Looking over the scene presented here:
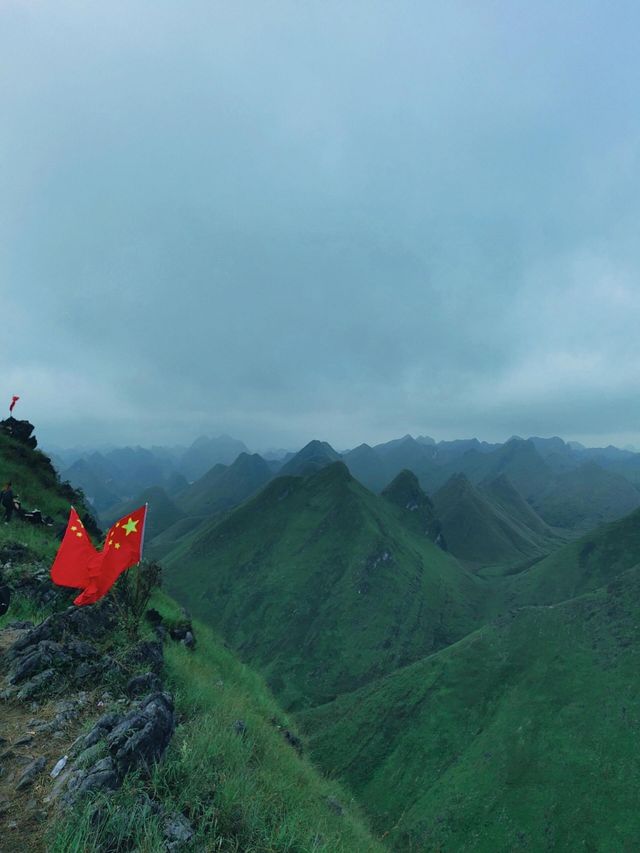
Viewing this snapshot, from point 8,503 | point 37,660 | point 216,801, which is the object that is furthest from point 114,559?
point 8,503

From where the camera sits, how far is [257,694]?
22531 mm

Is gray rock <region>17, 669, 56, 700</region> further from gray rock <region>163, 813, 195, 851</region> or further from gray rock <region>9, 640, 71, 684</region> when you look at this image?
gray rock <region>163, 813, 195, 851</region>

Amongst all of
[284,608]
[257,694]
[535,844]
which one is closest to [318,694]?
[284,608]

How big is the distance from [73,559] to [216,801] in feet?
31.8

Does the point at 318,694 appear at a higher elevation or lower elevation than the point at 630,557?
lower

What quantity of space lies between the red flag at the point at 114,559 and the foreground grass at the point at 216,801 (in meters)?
3.49

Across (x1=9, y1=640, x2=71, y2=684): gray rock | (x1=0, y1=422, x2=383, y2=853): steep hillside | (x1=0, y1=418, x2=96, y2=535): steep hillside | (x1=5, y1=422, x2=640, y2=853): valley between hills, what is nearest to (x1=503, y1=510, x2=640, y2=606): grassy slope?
(x1=5, y1=422, x2=640, y2=853): valley between hills

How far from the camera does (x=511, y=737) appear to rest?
62.2 metres

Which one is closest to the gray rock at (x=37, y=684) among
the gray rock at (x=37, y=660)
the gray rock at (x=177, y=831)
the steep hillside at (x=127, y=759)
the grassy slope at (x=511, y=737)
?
the steep hillside at (x=127, y=759)

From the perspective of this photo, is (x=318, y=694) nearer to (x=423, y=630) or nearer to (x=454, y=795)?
(x=423, y=630)

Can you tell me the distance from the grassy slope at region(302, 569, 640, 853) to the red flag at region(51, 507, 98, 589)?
5069cm

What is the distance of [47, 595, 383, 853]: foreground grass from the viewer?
648cm

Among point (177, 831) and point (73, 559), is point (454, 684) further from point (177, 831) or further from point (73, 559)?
point (177, 831)

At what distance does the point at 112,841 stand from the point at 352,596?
159786 mm
